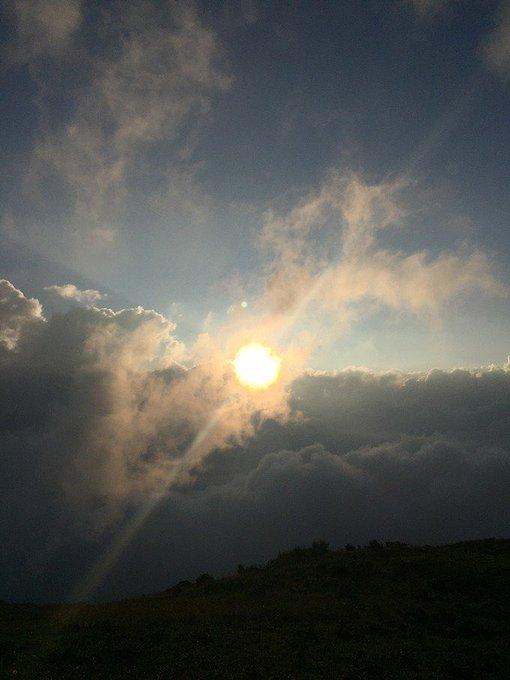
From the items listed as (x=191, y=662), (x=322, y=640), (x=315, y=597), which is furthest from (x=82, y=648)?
(x=315, y=597)

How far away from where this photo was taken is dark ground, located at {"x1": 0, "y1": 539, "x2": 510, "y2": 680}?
19844 millimetres

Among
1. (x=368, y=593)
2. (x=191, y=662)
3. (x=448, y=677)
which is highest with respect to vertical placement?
(x=368, y=593)

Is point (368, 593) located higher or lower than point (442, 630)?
higher

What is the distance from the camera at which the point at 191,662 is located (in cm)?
2067

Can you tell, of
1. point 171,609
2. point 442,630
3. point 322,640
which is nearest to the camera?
point 322,640

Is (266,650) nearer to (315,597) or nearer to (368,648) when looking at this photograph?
(368,648)

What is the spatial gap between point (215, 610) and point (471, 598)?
69.2 ft

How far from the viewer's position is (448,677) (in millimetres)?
18062

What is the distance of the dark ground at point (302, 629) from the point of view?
1984cm

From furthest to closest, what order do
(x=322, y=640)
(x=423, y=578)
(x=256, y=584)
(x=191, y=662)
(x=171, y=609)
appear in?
(x=256, y=584), (x=423, y=578), (x=171, y=609), (x=322, y=640), (x=191, y=662)

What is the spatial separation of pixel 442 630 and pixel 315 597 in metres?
12.1

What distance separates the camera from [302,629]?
24953 mm

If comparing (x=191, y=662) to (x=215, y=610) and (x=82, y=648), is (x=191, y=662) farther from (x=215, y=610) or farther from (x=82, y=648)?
(x=215, y=610)

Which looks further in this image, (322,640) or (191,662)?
(322,640)
